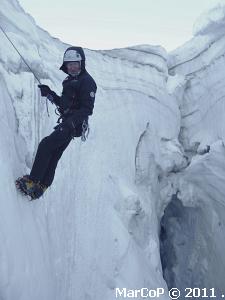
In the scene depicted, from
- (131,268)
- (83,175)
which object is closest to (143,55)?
(83,175)

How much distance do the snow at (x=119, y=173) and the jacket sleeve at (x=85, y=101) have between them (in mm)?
876

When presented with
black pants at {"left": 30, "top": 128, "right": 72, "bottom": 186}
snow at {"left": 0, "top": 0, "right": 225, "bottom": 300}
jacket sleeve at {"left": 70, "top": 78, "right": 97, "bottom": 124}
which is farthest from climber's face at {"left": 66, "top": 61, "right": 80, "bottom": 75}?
Answer: snow at {"left": 0, "top": 0, "right": 225, "bottom": 300}

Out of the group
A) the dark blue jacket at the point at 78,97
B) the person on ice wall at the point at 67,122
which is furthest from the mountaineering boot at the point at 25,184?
the dark blue jacket at the point at 78,97

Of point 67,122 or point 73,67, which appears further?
point 73,67

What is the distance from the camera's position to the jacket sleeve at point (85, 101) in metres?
5.07

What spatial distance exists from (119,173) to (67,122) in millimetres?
4417

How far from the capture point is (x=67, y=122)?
5.06 m

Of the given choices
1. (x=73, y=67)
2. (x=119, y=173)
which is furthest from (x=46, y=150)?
(x=119, y=173)

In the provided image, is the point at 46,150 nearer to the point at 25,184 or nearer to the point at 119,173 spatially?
the point at 25,184

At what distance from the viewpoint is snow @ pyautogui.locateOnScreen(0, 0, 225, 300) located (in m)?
5.69

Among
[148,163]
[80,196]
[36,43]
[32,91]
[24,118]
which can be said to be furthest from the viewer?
[148,163]

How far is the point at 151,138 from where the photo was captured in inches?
425

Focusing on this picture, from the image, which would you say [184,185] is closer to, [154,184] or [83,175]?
[154,184]

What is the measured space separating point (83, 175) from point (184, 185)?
396 centimetres
